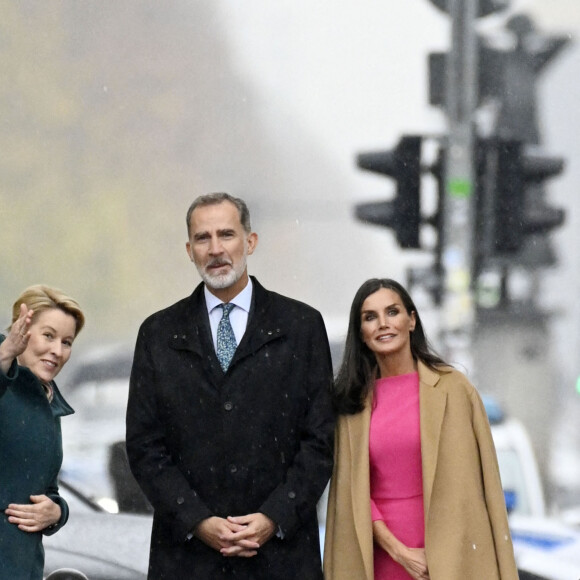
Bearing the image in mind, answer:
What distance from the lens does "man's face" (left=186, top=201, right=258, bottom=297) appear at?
330cm

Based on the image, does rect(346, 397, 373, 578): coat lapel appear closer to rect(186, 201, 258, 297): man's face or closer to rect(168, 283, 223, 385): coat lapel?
rect(168, 283, 223, 385): coat lapel

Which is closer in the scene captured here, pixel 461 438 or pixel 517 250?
pixel 461 438

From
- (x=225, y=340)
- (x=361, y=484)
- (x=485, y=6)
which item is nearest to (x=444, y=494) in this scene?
(x=361, y=484)

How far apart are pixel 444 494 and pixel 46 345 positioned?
1.08 metres

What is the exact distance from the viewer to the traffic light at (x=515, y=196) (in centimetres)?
470

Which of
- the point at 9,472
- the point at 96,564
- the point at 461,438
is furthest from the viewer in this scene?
the point at 96,564

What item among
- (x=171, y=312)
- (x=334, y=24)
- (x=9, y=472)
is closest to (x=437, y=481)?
(x=171, y=312)

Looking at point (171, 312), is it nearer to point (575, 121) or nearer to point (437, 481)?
point (437, 481)

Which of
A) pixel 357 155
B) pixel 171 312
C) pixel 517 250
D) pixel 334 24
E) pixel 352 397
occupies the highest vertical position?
pixel 334 24

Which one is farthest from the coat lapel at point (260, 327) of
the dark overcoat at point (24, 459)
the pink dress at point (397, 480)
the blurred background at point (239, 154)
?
the blurred background at point (239, 154)

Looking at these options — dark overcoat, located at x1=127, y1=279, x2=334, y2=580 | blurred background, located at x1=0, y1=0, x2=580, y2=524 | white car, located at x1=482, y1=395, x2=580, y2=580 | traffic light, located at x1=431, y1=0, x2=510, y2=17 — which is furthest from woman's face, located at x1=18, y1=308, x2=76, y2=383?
traffic light, located at x1=431, y1=0, x2=510, y2=17

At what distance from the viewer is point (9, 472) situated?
3.11 metres

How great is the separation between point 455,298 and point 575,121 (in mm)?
813

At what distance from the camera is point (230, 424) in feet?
10.7
